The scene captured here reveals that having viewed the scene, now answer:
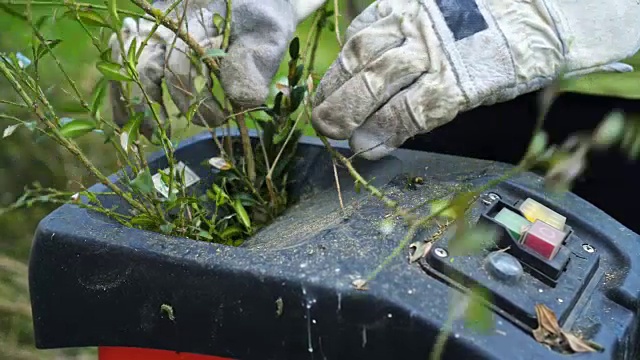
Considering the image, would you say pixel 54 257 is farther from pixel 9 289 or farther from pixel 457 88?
pixel 9 289

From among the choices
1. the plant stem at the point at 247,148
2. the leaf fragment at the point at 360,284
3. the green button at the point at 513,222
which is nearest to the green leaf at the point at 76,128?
the plant stem at the point at 247,148

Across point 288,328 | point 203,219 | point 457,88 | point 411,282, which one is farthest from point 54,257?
point 457,88

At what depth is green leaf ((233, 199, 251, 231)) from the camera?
3.00 feet

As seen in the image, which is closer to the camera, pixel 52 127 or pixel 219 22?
pixel 52 127

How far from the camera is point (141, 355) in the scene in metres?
0.78

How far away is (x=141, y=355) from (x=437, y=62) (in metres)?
0.51

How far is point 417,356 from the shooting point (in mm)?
613

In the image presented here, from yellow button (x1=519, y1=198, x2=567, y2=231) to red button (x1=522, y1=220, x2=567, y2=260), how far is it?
5 cm

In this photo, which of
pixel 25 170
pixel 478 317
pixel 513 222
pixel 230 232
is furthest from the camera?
pixel 25 170

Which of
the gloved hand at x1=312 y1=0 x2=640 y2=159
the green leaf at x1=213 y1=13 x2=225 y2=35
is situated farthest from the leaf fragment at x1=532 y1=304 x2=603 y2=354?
the green leaf at x1=213 y1=13 x2=225 y2=35

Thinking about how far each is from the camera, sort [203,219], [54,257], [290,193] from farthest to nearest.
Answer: [290,193], [203,219], [54,257]

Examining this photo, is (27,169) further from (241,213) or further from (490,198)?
(490,198)

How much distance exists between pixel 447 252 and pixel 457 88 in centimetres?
27

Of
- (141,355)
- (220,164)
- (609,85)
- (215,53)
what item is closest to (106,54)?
(215,53)
